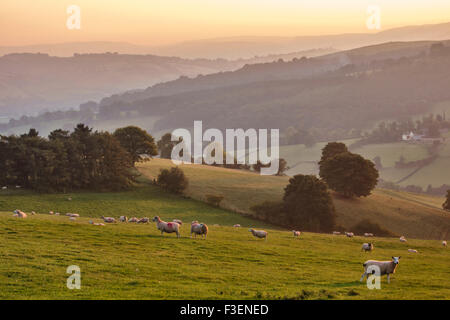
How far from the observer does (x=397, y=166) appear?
197 meters

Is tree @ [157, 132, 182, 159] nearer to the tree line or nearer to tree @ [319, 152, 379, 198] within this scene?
the tree line

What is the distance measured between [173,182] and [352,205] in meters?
34.1

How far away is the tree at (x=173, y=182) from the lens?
84562 mm

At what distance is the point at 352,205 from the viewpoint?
297 ft

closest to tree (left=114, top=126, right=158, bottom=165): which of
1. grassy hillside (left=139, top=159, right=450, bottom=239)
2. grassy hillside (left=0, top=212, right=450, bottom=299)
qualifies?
grassy hillside (left=139, top=159, right=450, bottom=239)

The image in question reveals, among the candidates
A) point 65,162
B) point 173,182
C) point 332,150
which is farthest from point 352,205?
point 65,162

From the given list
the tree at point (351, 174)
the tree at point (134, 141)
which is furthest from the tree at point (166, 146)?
the tree at point (351, 174)

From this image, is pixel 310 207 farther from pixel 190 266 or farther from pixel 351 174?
pixel 190 266

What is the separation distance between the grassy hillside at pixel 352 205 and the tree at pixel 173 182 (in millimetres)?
2103

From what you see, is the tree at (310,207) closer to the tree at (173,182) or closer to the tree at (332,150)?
the tree at (173,182)

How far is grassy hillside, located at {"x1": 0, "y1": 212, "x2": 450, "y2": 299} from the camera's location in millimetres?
20141
